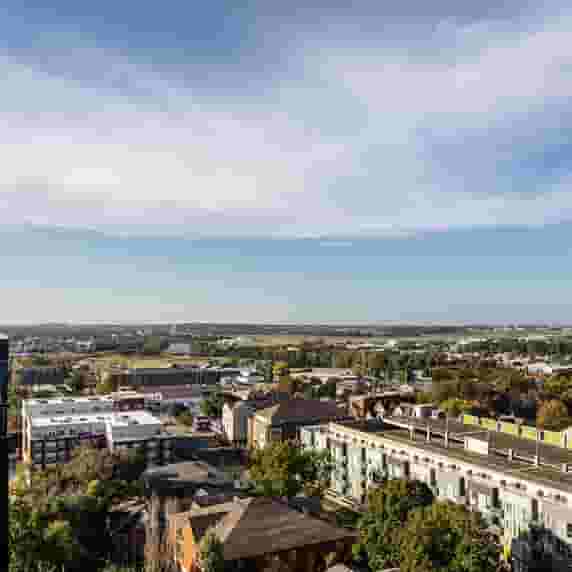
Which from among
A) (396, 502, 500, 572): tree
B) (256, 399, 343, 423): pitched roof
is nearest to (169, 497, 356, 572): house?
(396, 502, 500, 572): tree

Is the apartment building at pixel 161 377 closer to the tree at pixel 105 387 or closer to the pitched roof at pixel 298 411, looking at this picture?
the tree at pixel 105 387

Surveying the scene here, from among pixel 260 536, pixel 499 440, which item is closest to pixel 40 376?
pixel 499 440

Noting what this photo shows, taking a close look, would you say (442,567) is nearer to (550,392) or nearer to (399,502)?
(399,502)

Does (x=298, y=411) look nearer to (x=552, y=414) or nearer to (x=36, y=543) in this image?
(x=552, y=414)

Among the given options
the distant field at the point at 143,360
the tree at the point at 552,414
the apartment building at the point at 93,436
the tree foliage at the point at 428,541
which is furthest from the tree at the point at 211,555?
the distant field at the point at 143,360

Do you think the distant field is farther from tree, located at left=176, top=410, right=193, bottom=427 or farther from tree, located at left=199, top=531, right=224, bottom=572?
tree, located at left=199, top=531, right=224, bottom=572
